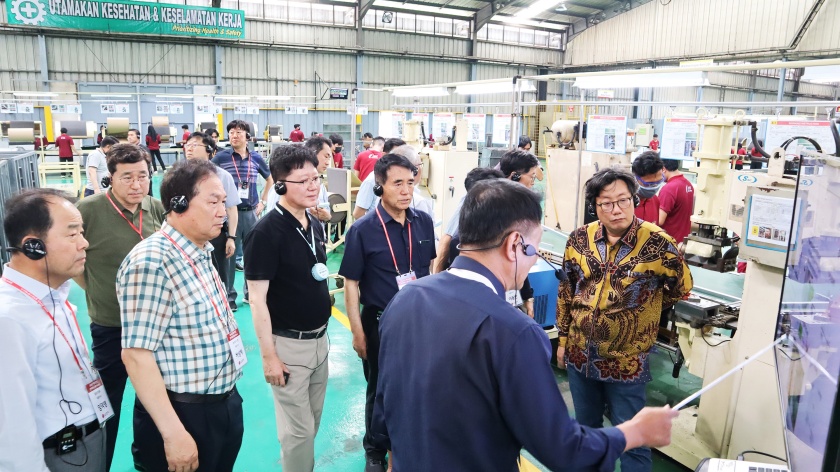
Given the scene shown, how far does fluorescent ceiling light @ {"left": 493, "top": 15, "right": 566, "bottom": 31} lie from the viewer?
69.3 ft

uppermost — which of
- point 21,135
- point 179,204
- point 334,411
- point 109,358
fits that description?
point 21,135

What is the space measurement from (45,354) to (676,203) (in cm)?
459

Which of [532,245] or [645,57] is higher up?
[645,57]

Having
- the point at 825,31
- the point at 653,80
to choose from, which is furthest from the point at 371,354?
the point at 825,31

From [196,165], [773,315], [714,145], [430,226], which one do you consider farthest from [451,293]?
[714,145]

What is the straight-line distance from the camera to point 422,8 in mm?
19891

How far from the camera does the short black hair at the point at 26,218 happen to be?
5.45 feet

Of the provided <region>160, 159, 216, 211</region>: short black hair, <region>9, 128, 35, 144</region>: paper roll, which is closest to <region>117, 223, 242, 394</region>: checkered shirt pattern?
<region>160, 159, 216, 211</region>: short black hair

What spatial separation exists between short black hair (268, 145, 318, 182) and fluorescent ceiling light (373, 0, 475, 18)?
18.3 metres

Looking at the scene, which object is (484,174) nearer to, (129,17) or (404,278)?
(404,278)

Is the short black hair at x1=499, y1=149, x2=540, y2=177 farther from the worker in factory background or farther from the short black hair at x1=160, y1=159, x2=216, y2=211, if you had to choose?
the short black hair at x1=160, y1=159, x2=216, y2=211

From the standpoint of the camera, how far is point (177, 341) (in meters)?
1.71

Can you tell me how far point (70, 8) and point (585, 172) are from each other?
1450 cm

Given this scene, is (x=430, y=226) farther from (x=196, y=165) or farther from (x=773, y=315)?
(x=773, y=315)
